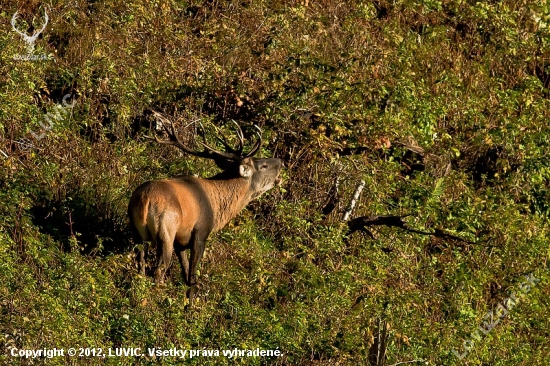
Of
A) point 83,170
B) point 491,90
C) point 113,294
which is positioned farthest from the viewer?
point 491,90

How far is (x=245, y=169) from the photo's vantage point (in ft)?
38.9

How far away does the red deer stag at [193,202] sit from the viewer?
416 inches

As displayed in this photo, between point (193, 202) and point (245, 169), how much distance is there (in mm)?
953

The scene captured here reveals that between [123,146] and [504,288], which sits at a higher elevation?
[123,146]

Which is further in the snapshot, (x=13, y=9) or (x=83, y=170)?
(x=13, y=9)

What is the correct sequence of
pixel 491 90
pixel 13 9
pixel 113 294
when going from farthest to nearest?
pixel 491 90, pixel 13 9, pixel 113 294

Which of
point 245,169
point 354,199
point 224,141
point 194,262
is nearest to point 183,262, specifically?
point 194,262

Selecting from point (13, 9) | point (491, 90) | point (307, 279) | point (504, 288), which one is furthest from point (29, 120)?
point (491, 90)

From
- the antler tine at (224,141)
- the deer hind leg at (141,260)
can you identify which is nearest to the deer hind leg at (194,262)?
the deer hind leg at (141,260)

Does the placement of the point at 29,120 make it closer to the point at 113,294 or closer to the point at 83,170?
the point at 83,170

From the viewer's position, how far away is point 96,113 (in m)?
13.1

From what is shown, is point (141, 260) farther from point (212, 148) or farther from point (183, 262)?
point (212, 148)

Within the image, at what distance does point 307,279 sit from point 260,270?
0.45 metres

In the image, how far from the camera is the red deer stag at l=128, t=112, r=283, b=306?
1058 cm
